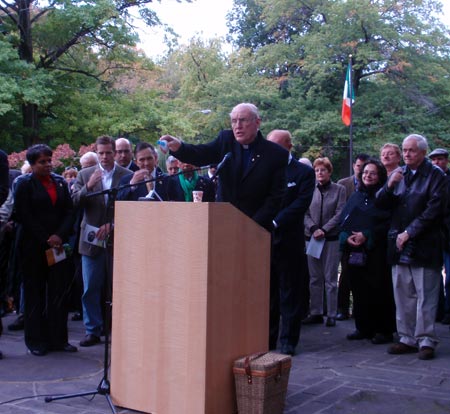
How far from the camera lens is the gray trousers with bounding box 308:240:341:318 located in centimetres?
808

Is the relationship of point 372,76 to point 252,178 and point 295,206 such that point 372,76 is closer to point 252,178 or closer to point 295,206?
point 295,206

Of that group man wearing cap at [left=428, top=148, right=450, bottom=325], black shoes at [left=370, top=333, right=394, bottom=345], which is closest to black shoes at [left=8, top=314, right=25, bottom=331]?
black shoes at [left=370, top=333, right=394, bottom=345]

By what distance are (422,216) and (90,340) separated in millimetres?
3489

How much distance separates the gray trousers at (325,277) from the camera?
318 inches

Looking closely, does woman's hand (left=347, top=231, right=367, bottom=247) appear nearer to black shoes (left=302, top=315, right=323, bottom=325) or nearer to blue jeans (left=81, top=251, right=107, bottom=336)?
black shoes (left=302, top=315, right=323, bottom=325)

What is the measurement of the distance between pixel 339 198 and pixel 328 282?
3.44 feet

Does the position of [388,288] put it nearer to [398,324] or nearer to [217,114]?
[398,324]

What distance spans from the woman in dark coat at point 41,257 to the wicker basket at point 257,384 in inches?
109

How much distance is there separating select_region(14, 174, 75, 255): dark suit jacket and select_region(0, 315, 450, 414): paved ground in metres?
1.08

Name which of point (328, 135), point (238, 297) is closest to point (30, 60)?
point (328, 135)

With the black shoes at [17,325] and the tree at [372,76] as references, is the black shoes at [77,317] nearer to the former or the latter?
the black shoes at [17,325]

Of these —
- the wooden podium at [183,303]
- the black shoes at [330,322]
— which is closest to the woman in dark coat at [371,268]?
the black shoes at [330,322]

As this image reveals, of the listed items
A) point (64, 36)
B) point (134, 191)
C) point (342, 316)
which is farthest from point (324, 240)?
point (64, 36)

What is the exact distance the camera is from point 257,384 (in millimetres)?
4027
